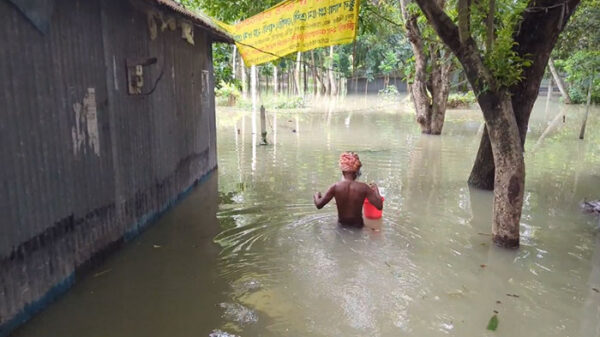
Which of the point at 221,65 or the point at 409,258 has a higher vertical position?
the point at 221,65

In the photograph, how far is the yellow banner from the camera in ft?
24.1

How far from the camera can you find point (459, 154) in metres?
13.5

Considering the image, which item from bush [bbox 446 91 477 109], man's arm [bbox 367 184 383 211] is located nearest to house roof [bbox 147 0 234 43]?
man's arm [bbox 367 184 383 211]

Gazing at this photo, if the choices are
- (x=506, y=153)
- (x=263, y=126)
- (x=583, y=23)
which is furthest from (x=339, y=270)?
(x=583, y=23)

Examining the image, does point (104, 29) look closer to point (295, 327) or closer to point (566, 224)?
point (295, 327)

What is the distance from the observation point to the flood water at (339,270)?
4.09 metres

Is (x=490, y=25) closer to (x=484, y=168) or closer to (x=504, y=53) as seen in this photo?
(x=504, y=53)

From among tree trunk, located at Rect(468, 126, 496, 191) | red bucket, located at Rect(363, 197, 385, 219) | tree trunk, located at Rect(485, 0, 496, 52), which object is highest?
tree trunk, located at Rect(485, 0, 496, 52)

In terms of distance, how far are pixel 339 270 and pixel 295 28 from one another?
4.88 meters

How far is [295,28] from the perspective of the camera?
820 centimetres

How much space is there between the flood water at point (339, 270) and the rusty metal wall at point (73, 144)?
39cm

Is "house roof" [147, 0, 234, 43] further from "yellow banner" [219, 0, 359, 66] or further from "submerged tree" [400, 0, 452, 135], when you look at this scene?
"submerged tree" [400, 0, 452, 135]

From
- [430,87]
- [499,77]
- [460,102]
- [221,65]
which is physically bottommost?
[460,102]

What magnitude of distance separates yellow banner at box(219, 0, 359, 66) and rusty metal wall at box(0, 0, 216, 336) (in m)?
2.17
